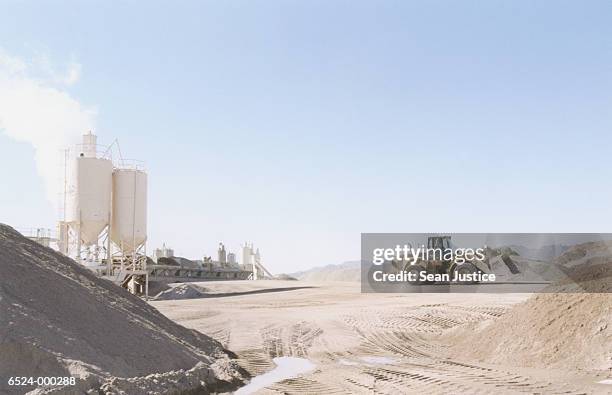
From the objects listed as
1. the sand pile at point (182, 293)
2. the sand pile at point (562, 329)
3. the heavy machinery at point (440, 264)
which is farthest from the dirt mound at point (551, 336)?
the sand pile at point (182, 293)

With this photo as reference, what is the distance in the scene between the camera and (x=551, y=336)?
36.3ft

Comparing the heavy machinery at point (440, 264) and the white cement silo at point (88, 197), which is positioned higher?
the white cement silo at point (88, 197)

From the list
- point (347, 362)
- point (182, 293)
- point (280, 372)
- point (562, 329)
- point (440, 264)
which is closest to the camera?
point (280, 372)

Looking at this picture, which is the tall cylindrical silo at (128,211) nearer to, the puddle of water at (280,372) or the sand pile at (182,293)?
the sand pile at (182,293)

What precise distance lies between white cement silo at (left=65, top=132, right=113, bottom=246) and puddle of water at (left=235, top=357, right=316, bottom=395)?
17945 mm

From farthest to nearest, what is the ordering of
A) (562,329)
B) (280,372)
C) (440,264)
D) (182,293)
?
(182,293)
(440,264)
(562,329)
(280,372)

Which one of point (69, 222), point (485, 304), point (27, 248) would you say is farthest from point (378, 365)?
point (69, 222)

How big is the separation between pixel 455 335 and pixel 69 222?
1987 cm

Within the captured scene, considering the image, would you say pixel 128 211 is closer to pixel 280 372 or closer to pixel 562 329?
pixel 280 372

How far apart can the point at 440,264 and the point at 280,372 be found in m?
18.9

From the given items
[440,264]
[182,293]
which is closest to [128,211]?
[182,293]

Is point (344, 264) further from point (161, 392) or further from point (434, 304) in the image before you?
point (161, 392)

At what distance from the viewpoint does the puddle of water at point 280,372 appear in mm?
9375

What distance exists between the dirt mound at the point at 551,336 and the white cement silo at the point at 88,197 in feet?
64.4
